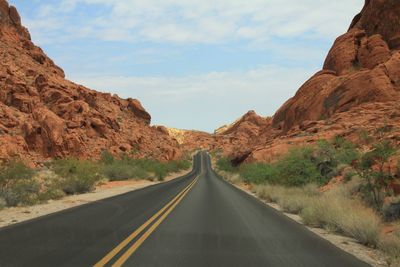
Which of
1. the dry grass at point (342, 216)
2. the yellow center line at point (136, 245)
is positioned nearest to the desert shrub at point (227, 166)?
the dry grass at point (342, 216)

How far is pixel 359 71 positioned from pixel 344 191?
38.6m

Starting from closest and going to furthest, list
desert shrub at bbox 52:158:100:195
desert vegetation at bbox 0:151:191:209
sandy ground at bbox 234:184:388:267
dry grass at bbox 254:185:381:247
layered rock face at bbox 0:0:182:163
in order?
sandy ground at bbox 234:184:388:267
dry grass at bbox 254:185:381:247
desert vegetation at bbox 0:151:191:209
desert shrub at bbox 52:158:100:195
layered rock face at bbox 0:0:182:163

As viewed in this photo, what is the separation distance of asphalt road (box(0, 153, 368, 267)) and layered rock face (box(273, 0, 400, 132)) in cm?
3774

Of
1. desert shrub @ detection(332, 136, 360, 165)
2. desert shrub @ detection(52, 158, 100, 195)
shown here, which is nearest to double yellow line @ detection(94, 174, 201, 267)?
desert shrub @ detection(332, 136, 360, 165)

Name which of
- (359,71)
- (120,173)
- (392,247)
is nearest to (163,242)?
(392,247)

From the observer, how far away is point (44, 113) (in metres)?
63.9

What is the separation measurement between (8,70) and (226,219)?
6029cm

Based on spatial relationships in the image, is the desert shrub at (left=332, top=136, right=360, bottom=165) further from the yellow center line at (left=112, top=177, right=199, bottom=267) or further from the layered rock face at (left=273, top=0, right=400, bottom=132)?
the layered rock face at (left=273, top=0, right=400, bottom=132)

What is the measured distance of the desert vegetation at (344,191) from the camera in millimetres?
12016

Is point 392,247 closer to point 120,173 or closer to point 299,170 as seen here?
point 299,170

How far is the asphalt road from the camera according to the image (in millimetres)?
8555

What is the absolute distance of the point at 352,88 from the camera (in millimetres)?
51688

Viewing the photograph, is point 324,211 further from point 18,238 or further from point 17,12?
point 17,12

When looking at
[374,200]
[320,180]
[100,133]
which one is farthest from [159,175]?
[374,200]
